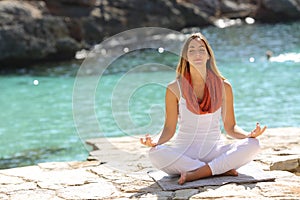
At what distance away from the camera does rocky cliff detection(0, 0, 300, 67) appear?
19.8 m

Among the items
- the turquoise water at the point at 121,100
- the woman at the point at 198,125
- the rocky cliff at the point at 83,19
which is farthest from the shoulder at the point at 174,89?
the rocky cliff at the point at 83,19

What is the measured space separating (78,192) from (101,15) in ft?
67.9

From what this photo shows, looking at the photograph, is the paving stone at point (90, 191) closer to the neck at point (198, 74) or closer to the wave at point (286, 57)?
the neck at point (198, 74)

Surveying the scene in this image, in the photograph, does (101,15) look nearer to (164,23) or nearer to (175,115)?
(164,23)

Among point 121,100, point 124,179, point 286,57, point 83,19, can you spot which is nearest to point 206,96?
point 124,179

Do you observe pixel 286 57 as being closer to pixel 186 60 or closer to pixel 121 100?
pixel 121 100

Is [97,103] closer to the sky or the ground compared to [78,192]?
closer to the ground

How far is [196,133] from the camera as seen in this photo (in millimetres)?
4578

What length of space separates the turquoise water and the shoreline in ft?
5.16

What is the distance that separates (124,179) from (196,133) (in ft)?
2.36

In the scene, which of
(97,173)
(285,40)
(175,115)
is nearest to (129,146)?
(97,173)

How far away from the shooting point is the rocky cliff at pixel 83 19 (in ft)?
65.0

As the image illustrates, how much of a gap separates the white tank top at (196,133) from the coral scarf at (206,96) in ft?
0.13

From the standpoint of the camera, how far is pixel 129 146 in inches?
258
